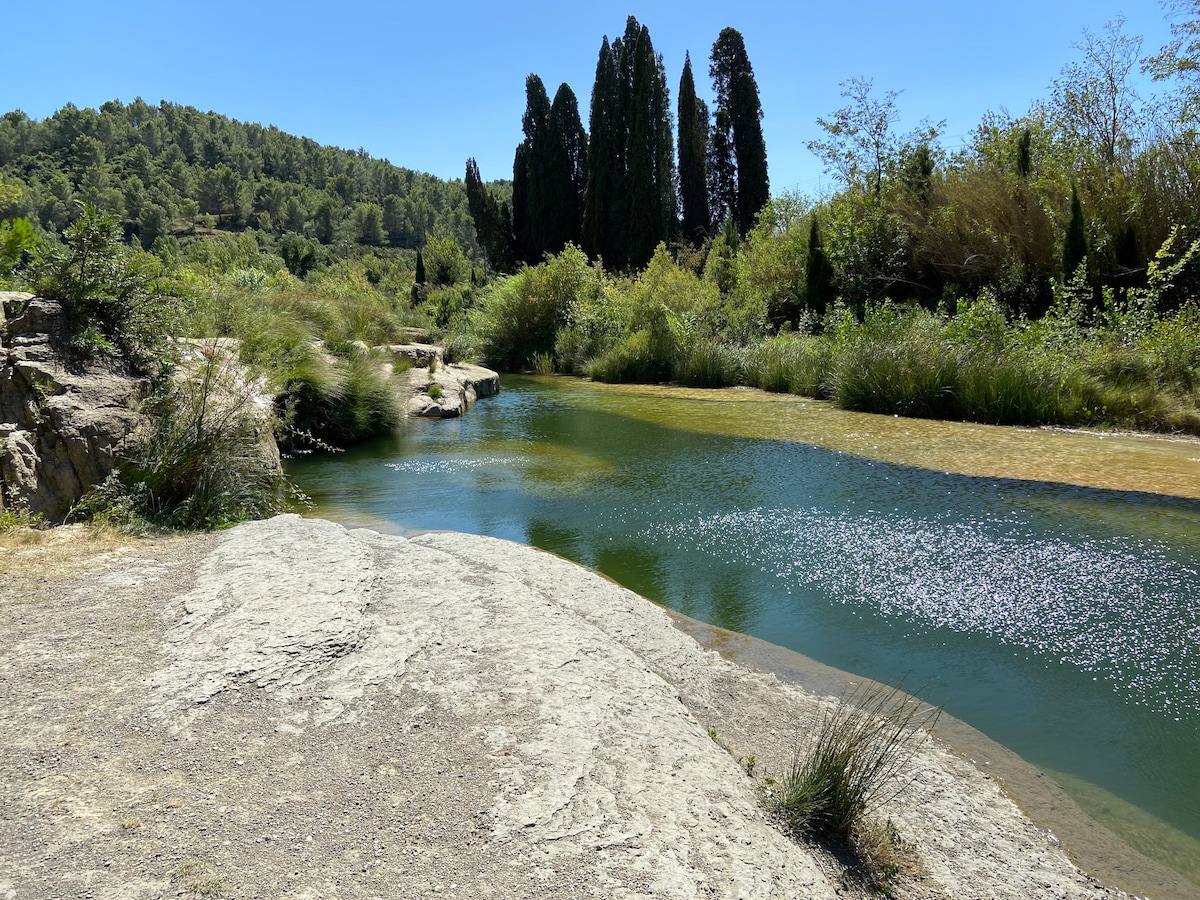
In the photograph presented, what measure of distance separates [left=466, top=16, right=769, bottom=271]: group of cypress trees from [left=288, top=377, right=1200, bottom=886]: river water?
25.0m

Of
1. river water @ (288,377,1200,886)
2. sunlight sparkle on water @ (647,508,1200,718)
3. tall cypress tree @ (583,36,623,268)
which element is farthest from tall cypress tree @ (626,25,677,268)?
sunlight sparkle on water @ (647,508,1200,718)

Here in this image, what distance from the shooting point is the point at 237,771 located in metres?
2.67

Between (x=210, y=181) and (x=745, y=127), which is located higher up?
(x=210, y=181)

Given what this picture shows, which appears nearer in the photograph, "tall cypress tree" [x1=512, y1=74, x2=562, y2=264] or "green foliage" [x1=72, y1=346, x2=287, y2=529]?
"green foliage" [x1=72, y1=346, x2=287, y2=529]

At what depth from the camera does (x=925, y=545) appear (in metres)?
6.71

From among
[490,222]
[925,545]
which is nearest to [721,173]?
[490,222]

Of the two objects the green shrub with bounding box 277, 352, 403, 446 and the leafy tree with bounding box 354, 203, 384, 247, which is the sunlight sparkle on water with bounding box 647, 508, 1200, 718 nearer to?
the green shrub with bounding box 277, 352, 403, 446

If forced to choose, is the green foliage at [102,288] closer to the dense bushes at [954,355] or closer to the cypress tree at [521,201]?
the dense bushes at [954,355]

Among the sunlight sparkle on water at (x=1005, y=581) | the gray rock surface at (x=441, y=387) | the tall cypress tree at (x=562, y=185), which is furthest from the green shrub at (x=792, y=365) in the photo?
the tall cypress tree at (x=562, y=185)

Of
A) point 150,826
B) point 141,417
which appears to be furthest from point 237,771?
point 141,417

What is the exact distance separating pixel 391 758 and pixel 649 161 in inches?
1369

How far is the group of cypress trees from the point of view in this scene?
3488 cm

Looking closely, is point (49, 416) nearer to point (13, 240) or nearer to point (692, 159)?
point (13, 240)

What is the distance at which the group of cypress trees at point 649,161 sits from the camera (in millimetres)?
34875
